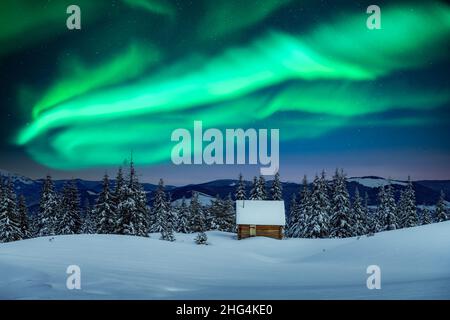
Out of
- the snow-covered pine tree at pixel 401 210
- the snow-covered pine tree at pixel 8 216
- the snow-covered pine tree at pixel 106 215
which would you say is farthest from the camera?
the snow-covered pine tree at pixel 401 210

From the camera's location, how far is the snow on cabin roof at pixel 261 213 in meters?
36.3

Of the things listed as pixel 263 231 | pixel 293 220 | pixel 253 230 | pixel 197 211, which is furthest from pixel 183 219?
pixel 263 231

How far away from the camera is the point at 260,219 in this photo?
36688mm

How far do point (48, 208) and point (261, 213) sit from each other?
2009 cm

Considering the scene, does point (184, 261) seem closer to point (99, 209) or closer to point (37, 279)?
point (37, 279)

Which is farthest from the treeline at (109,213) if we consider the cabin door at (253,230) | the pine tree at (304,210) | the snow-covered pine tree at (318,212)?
the snow-covered pine tree at (318,212)

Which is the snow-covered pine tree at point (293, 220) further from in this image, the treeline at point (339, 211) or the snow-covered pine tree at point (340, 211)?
the snow-covered pine tree at point (340, 211)

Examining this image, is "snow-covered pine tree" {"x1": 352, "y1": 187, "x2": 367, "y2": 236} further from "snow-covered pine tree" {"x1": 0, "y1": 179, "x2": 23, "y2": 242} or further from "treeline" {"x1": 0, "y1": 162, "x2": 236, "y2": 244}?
"snow-covered pine tree" {"x1": 0, "y1": 179, "x2": 23, "y2": 242}

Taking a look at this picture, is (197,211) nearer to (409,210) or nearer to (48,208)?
(48,208)

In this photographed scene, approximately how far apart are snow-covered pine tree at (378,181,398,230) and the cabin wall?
14.3 metres

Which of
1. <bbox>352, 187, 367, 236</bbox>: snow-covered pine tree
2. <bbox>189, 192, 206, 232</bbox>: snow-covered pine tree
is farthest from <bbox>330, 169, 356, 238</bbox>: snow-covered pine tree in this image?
<bbox>189, 192, 206, 232</bbox>: snow-covered pine tree

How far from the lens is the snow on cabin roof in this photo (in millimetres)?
36344

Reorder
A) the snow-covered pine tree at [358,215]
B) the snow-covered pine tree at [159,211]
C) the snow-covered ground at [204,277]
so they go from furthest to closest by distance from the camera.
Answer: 1. the snow-covered pine tree at [159,211]
2. the snow-covered pine tree at [358,215]
3. the snow-covered ground at [204,277]

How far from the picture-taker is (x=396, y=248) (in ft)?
37.0
